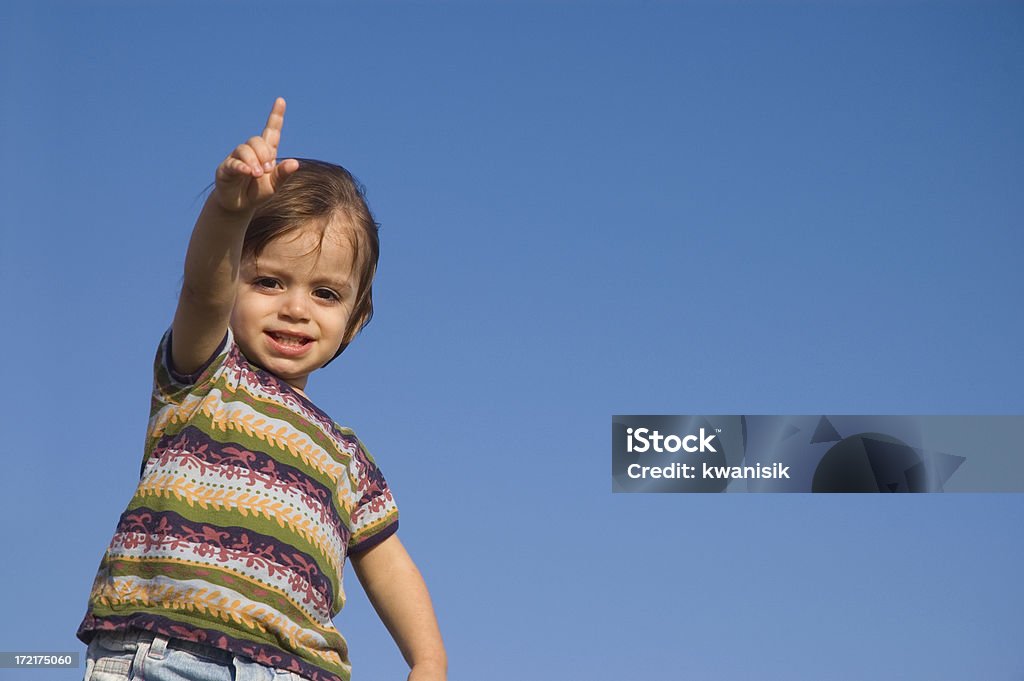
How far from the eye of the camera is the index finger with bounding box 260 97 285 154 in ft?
7.48

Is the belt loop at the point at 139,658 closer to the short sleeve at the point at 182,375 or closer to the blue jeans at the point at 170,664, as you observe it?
the blue jeans at the point at 170,664

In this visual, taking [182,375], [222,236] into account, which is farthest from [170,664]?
[222,236]

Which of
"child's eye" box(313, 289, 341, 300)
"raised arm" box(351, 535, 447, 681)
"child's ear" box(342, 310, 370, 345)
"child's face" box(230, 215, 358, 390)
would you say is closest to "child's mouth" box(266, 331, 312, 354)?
"child's face" box(230, 215, 358, 390)

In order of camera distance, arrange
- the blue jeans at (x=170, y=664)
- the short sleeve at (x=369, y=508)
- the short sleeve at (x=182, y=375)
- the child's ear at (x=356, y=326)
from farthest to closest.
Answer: the child's ear at (x=356, y=326)
the short sleeve at (x=369, y=508)
the short sleeve at (x=182, y=375)
the blue jeans at (x=170, y=664)

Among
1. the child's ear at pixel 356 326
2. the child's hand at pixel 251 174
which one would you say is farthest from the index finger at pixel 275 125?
the child's ear at pixel 356 326

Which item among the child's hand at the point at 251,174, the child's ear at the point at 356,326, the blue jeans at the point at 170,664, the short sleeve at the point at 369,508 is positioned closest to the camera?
the child's hand at the point at 251,174

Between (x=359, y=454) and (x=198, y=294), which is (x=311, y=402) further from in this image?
(x=198, y=294)

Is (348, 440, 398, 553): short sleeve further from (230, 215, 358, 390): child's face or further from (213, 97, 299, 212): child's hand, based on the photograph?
(213, 97, 299, 212): child's hand

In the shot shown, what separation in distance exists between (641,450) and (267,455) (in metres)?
8.08

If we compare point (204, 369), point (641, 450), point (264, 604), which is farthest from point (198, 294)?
point (641, 450)

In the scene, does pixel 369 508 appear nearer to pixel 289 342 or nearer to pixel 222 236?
pixel 289 342

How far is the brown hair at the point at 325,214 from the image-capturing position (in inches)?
111

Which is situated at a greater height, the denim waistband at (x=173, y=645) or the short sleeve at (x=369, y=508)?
the short sleeve at (x=369, y=508)

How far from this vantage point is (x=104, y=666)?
2473 mm
